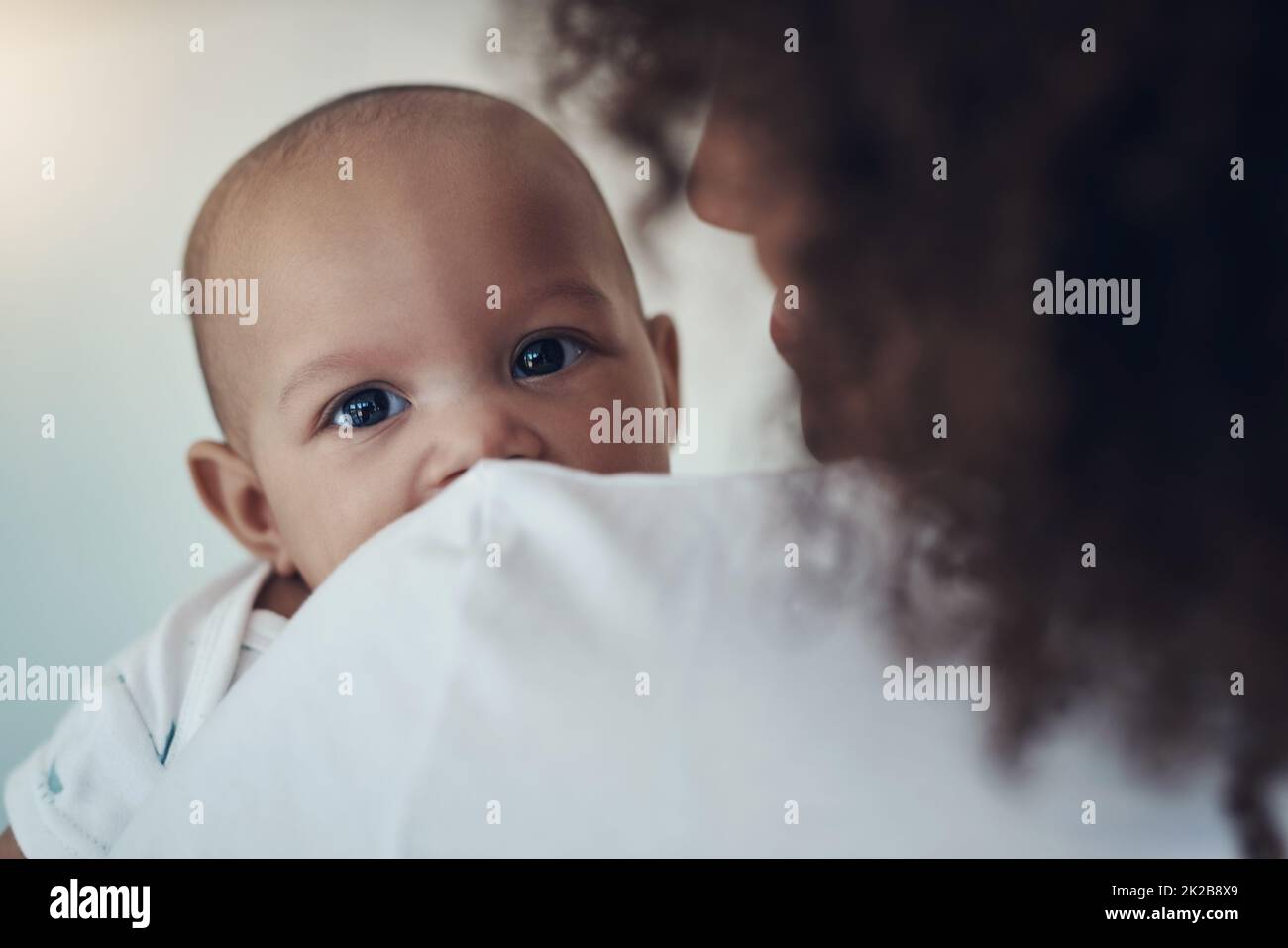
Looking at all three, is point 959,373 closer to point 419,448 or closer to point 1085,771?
point 1085,771

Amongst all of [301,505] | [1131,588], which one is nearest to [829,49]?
[1131,588]

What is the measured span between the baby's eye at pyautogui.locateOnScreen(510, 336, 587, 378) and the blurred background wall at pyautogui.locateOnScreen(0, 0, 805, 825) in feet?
0.90

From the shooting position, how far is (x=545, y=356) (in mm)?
902

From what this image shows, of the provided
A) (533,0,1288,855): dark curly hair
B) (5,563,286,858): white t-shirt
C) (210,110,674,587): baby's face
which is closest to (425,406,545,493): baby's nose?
(210,110,674,587): baby's face

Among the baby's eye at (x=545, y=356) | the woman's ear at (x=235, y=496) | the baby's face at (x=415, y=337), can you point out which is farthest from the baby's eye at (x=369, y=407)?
the woman's ear at (x=235, y=496)

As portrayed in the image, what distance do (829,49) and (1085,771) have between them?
0.37 metres

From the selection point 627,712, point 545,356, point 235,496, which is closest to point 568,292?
point 545,356

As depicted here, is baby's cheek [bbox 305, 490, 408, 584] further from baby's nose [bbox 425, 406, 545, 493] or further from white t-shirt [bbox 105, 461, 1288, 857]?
white t-shirt [bbox 105, 461, 1288, 857]

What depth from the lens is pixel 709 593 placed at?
0.45m

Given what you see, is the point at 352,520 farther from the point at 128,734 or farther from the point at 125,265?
the point at 125,265

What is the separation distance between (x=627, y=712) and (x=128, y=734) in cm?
55

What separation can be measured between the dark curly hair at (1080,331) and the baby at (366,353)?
1.30 feet

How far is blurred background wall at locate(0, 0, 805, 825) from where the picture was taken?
1246 millimetres
